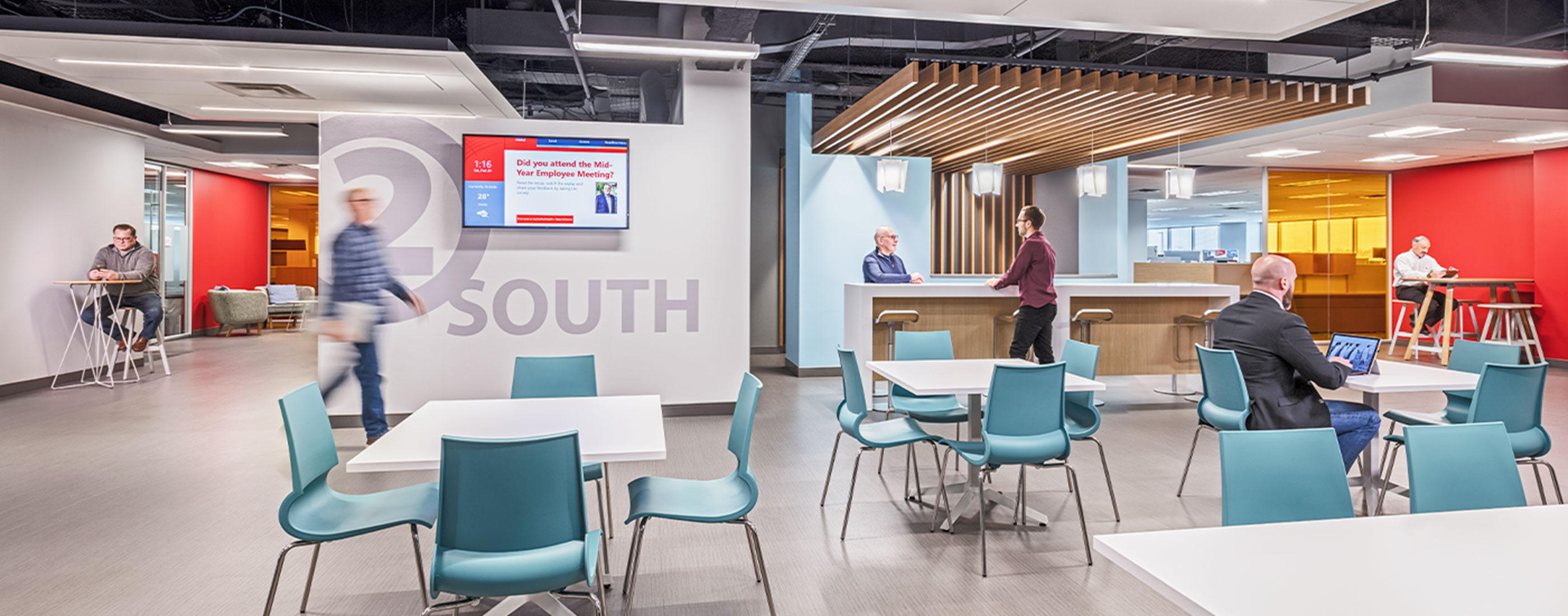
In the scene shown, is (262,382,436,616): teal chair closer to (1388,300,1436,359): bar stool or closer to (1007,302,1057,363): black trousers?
(1007,302,1057,363): black trousers

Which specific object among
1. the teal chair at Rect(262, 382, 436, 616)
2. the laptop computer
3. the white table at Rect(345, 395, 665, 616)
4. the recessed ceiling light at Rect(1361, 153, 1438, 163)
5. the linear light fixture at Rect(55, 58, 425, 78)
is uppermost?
the recessed ceiling light at Rect(1361, 153, 1438, 163)

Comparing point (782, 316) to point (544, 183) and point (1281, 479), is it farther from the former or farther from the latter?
point (1281, 479)

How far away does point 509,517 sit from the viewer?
86.7 inches

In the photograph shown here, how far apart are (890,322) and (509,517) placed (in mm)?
5377

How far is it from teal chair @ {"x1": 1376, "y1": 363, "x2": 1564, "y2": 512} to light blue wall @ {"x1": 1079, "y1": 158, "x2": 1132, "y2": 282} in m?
7.53

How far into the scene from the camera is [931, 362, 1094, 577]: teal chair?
3459 millimetres

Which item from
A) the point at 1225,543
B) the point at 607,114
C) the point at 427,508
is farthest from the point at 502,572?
the point at 607,114

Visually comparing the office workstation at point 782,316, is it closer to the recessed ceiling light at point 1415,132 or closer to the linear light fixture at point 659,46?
the linear light fixture at point 659,46

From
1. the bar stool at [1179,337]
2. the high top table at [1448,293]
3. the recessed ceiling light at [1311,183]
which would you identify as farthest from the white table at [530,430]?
the recessed ceiling light at [1311,183]

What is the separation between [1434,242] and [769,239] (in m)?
10.0

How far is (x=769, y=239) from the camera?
37.6ft

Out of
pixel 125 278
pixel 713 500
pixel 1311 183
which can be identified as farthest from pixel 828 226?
pixel 1311 183

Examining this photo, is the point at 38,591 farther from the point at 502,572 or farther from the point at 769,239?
the point at 769,239

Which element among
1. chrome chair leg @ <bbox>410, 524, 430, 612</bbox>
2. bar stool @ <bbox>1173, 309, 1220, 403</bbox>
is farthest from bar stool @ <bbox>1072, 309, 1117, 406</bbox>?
chrome chair leg @ <bbox>410, 524, 430, 612</bbox>
